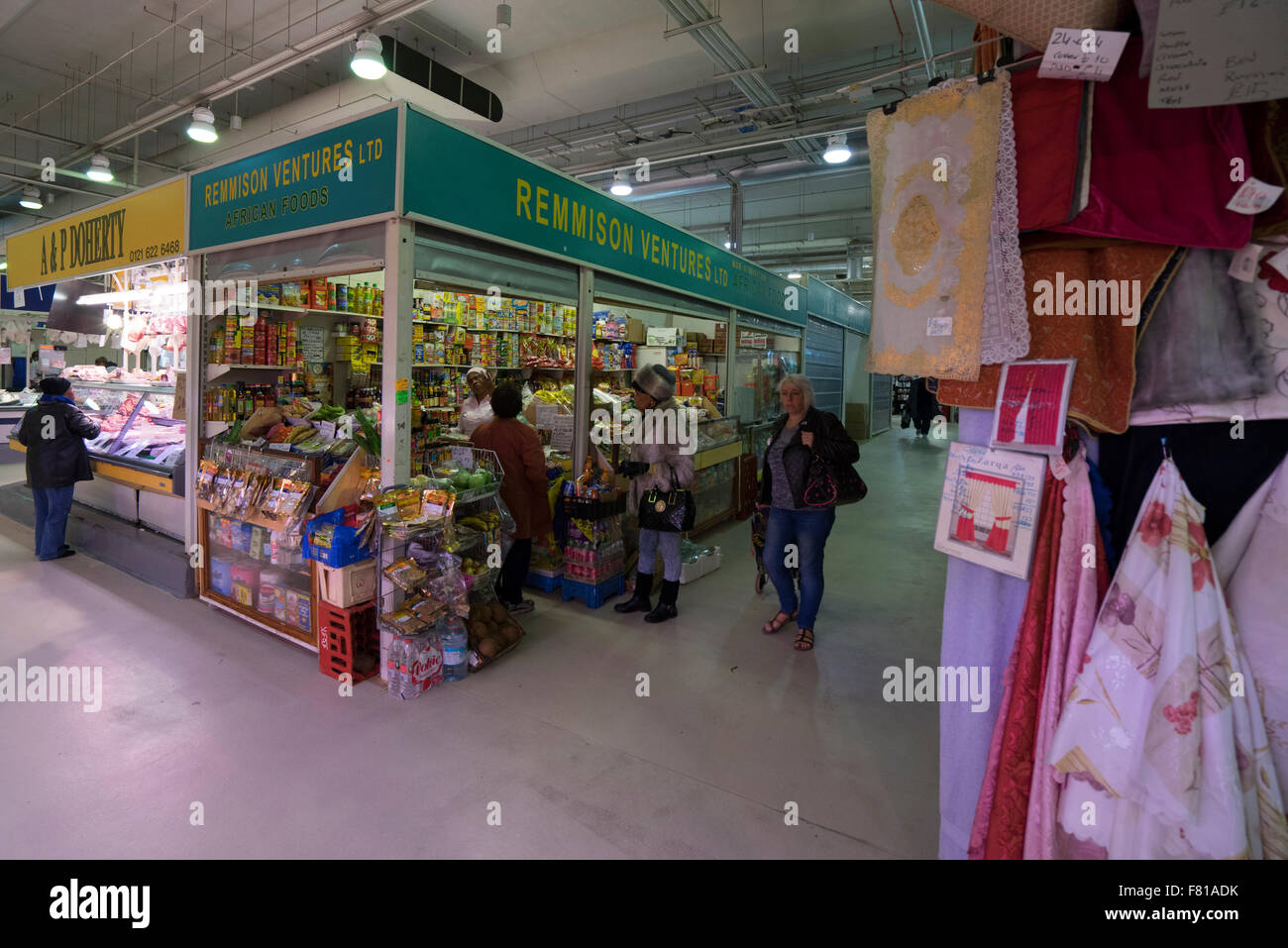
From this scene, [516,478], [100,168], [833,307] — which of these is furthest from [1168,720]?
[100,168]

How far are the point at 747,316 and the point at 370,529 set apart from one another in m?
6.02

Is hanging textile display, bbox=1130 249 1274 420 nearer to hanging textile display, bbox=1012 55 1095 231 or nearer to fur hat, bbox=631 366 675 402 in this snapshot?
hanging textile display, bbox=1012 55 1095 231

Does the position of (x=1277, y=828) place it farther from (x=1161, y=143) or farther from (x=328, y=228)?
(x=328, y=228)

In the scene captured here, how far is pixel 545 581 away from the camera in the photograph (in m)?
5.27

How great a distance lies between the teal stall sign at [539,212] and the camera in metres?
3.67

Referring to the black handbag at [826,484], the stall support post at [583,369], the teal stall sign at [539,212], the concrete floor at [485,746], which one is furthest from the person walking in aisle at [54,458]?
the black handbag at [826,484]

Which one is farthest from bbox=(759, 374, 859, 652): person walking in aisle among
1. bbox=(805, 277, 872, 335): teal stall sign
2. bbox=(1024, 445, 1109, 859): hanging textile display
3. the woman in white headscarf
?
bbox=(805, 277, 872, 335): teal stall sign

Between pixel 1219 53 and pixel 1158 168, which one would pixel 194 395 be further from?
pixel 1219 53

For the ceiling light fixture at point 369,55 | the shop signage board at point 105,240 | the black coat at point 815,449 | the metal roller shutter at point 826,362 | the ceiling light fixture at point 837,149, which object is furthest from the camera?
the metal roller shutter at point 826,362

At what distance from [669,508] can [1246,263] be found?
3.37 m

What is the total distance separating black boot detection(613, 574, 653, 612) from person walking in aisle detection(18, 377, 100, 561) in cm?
488

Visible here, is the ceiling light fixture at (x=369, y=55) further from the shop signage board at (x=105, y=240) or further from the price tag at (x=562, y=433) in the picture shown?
the price tag at (x=562, y=433)

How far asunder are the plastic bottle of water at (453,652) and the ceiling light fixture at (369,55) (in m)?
5.60
